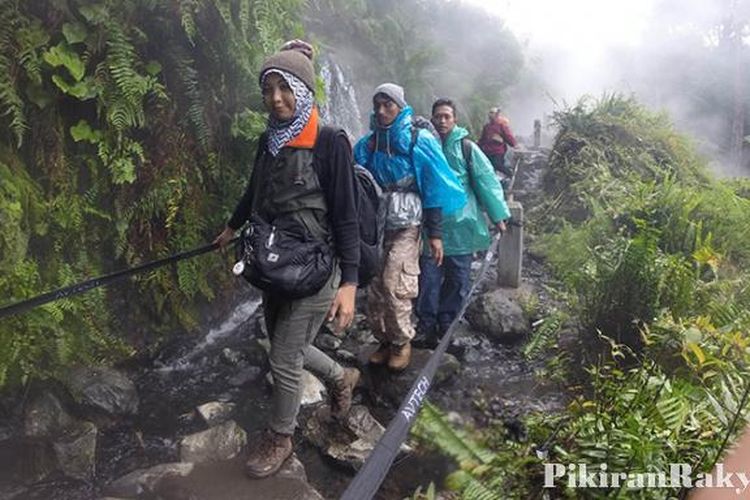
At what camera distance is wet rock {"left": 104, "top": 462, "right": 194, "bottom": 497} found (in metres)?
3.38

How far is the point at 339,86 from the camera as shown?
30.8 ft

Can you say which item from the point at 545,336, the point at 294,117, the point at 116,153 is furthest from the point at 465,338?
the point at 116,153

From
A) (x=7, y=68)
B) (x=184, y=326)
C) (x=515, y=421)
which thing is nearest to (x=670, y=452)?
(x=515, y=421)

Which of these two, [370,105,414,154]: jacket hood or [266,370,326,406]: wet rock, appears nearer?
[370,105,414,154]: jacket hood

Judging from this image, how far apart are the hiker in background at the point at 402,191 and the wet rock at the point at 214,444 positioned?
1.61 m

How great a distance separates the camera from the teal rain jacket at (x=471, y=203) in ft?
16.8

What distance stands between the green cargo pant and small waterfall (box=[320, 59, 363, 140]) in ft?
17.8

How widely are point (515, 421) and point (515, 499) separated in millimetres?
1801

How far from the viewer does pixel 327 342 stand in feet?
18.6

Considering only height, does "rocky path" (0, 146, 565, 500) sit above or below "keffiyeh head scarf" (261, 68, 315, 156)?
below

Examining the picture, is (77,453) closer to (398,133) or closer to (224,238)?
(224,238)

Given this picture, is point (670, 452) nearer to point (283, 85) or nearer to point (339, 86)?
point (283, 85)

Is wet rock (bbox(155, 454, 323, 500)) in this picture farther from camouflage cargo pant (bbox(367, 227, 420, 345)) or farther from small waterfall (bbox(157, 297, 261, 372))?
small waterfall (bbox(157, 297, 261, 372))

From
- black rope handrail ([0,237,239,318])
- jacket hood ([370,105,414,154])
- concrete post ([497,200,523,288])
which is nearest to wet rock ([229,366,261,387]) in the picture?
black rope handrail ([0,237,239,318])
